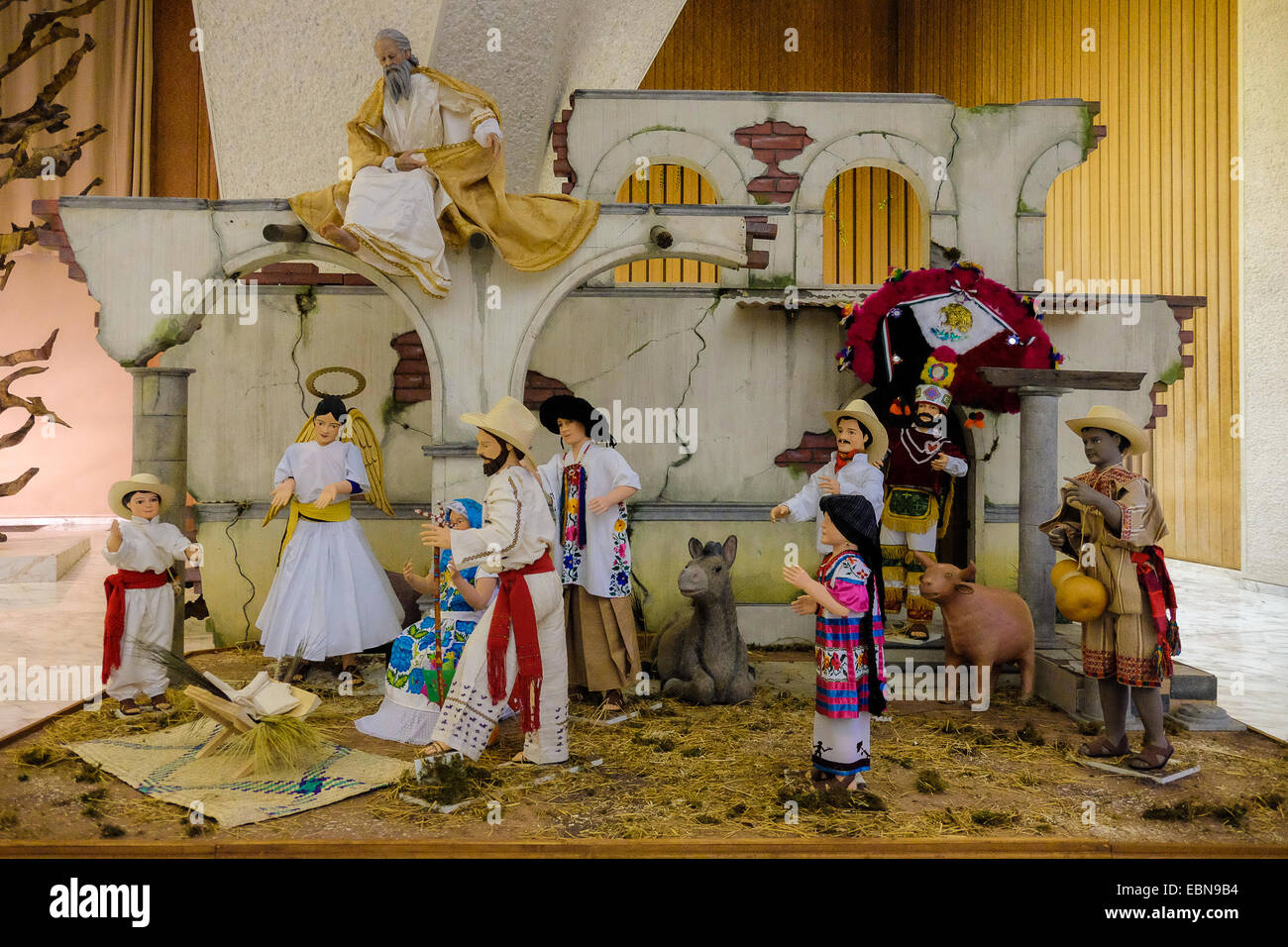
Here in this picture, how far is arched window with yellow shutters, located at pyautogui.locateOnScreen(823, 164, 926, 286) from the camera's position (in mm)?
18297

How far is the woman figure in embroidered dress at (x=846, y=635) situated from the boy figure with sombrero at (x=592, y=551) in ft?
6.42

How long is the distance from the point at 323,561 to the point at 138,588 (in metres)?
1.13

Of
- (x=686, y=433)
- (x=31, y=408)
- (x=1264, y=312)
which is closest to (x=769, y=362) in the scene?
(x=686, y=433)

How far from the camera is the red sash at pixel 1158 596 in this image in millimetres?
5047

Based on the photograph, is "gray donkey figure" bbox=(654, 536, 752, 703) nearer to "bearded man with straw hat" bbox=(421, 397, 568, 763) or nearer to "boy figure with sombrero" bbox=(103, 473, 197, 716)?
"bearded man with straw hat" bbox=(421, 397, 568, 763)

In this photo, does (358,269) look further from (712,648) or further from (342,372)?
(712,648)

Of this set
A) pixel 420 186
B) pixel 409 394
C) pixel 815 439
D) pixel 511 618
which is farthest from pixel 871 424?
pixel 409 394

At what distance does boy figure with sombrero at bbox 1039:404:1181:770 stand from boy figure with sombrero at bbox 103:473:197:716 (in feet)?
16.9

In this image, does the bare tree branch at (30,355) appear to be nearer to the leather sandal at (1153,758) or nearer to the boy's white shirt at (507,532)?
the boy's white shirt at (507,532)

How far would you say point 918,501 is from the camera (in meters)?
7.65

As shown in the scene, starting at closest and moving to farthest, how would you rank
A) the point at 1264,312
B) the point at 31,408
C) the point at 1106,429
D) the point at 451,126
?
the point at 1106,429
the point at 451,126
the point at 1264,312
the point at 31,408

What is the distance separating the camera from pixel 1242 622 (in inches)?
379

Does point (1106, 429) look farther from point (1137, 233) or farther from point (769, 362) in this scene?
point (1137, 233)

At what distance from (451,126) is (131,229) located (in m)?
2.19
